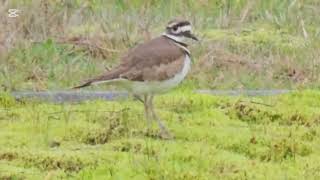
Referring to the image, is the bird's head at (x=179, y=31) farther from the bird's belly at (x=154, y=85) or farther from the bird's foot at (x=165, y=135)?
the bird's foot at (x=165, y=135)

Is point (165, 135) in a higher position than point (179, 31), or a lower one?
lower

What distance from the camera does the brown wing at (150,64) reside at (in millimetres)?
6211

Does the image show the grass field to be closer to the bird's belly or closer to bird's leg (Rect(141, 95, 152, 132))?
bird's leg (Rect(141, 95, 152, 132))

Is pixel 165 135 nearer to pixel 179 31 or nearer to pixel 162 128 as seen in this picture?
pixel 162 128

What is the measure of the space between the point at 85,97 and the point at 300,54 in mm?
2301

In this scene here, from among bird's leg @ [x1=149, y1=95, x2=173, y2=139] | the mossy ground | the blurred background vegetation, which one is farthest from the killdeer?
the blurred background vegetation

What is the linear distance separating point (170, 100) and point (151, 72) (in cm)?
98

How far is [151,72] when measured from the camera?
6.25 metres

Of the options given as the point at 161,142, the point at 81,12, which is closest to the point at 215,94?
the point at 161,142

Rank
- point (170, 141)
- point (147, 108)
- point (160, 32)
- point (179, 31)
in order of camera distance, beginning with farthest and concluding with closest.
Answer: point (160, 32)
point (179, 31)
point (147, 108)
point (170, 141)

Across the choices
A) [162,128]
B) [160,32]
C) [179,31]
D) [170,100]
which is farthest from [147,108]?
[160,32]

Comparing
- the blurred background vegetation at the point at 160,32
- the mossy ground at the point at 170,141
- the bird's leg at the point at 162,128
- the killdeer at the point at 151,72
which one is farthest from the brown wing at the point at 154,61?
the blurred background vegetation at the point at 160,32

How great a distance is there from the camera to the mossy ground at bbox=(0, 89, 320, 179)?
562cm

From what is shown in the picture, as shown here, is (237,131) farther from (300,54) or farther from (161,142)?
(300,54)
